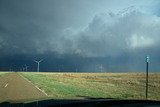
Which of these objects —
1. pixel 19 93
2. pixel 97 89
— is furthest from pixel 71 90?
pixel 19 93

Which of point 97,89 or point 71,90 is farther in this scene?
point 97,89

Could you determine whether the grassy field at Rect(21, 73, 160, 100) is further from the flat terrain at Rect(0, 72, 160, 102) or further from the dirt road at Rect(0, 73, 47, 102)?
the dirt road at Rect(0, 73, 47, 102)

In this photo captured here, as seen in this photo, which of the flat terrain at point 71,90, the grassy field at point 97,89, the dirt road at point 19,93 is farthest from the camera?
the grassy field at point 97,89

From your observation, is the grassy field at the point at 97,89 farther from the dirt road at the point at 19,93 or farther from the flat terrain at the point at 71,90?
the dirt road at the point at 19,93

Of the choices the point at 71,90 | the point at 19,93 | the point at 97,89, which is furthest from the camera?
the point at 97,89

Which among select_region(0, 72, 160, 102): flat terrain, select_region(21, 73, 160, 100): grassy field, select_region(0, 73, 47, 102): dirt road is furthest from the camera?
select_region(21, 73, 160, 100): grassy field

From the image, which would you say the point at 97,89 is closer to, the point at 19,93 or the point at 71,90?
the point at 71,90

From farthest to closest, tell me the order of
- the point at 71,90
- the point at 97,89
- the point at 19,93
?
the point at 97,89 → the point at 71,90 → the point at 19,93

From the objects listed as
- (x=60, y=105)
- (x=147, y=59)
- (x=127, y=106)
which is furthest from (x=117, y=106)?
(x=147, y=59)

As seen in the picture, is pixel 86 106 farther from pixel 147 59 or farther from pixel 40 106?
pixel 147 59

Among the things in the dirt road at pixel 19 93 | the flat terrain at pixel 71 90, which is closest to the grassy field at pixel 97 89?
the flat terrain at pixel 71 90

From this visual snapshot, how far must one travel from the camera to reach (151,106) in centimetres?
459

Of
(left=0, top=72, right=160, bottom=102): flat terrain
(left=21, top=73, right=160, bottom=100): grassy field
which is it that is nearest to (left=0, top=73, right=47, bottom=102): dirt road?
(left=0, top=72, right=160, bottom=102): flat terrain

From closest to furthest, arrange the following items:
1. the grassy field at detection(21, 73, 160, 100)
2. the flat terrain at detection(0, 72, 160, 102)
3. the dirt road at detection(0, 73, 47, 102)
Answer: the dirt road at detection(0, 73, 47, 102), the flat terrain at detection(0, 72, 160, 102), the grassy field at detection(21, 73, 160, 100)
